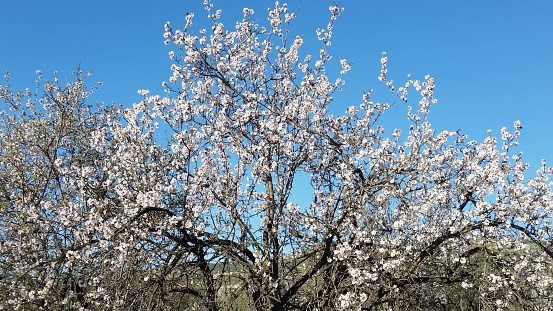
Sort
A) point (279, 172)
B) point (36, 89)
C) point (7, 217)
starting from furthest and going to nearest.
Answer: point (36, 89), point (7, 217), point (279, 172)

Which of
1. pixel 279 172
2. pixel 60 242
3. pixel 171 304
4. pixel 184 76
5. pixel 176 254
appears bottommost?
pixel 171 304

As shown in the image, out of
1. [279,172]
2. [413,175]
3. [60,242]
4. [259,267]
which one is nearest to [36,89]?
[60,242]

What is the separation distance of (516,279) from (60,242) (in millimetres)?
8027

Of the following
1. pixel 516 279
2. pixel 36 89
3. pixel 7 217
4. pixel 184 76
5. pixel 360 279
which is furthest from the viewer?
pixel 36 89

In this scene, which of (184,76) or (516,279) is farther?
(184,76)

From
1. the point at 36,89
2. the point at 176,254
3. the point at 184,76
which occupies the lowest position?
the point at 176,254

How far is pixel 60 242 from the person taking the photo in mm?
9273

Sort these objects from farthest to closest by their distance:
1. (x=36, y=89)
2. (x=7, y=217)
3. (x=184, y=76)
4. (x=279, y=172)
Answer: (x=36, y=89) → (x=7, y=217) → (x=184, y=76) → (x=279, y=172)

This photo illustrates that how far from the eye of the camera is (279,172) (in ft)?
26.4

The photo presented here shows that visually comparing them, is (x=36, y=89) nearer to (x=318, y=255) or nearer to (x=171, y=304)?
(x=171, y=304)

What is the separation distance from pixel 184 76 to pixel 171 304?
3934 millimetres

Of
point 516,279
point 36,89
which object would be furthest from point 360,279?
point 36,89

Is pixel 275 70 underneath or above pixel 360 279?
above

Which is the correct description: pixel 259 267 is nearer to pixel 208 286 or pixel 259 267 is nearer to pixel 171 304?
pixel 208 286
